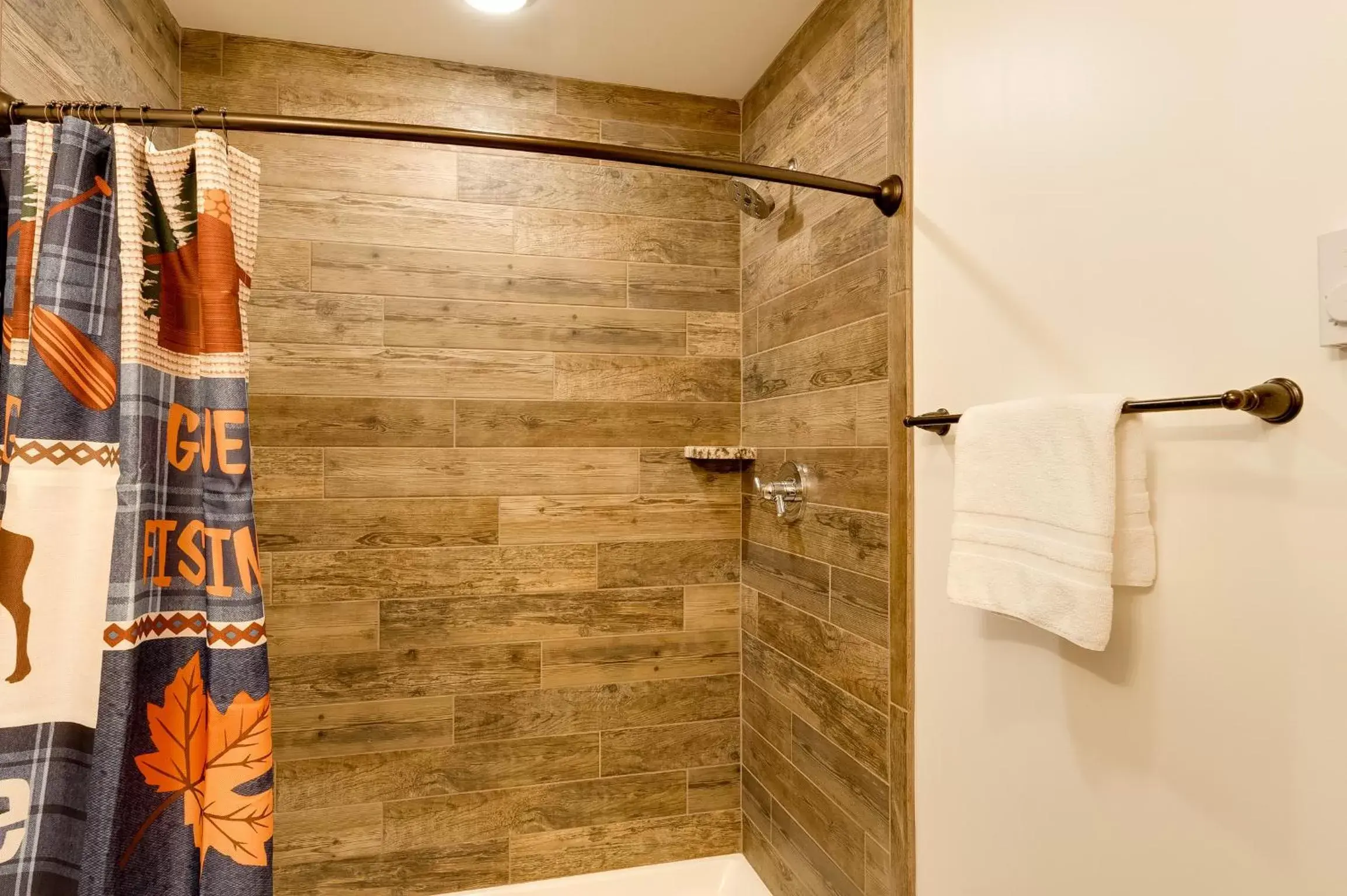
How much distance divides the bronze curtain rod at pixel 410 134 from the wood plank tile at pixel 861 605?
0.80 m

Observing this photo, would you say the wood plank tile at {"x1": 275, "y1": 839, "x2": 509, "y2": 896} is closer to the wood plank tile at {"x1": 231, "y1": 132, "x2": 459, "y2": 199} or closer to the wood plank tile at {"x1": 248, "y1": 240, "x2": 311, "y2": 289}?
the wood plank tile at {"x1": 248, "y1": 240, "x2": 311, "y2": 289}

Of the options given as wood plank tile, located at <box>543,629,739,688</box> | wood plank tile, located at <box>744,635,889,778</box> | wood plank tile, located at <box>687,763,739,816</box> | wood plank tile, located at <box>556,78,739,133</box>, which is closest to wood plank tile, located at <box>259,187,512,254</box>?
wood plank tile, located at <box>556,78,739,133</box>

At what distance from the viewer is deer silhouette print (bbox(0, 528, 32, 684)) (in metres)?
1.00

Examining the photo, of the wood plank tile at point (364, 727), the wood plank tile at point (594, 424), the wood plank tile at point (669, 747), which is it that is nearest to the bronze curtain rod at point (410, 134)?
the wood plank tile at point (594, 424)

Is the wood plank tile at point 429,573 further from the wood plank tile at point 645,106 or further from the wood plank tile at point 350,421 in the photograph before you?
the wood plank tile at point 645,106

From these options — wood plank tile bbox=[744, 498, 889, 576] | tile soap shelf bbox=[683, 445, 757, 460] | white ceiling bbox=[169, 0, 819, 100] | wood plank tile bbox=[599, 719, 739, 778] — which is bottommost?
wood plank tile bbox=[599, 719, 739, 778]

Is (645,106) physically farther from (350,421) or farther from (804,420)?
(350,421)

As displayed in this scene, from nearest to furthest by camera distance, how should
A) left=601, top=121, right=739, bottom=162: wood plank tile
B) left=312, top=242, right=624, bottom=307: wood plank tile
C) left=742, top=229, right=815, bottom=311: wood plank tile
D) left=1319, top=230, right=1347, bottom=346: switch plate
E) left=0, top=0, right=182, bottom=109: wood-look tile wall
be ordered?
left=1319, top=230, right=1347, bottom=346: switch plate
left=0, top=0, right=182, bottom=109: wood-look tile wall
left=742, top=229, right=815, bottom=311: wood plank tile
left=312, top=242, right=624, bottom=307: wood plank tile
left=601, top=121, right=739, bottom=162: wood plank tile

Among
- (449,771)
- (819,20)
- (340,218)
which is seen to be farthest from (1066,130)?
(449,771)

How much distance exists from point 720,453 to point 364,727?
1271 millimetres

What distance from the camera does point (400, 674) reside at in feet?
6.79

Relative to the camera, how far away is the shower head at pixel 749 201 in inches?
78.2

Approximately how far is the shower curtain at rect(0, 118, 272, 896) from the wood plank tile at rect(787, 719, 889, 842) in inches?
45.3

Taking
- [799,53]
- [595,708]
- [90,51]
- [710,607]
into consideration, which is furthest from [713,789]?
[90,51]
